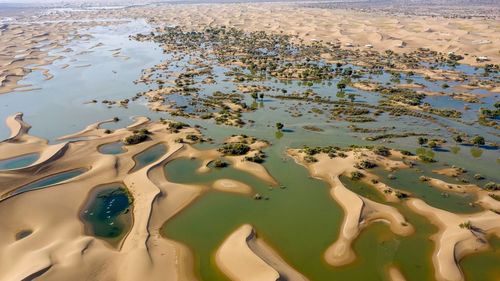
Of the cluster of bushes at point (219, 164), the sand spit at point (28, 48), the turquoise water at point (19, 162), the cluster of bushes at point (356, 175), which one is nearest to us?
the cluster of bushes at point (356, 175)

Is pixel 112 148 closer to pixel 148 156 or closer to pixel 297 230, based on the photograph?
pixel 148 156

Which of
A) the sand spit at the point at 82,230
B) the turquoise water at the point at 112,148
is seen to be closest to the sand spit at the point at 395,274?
the sand spit at the point at 82,230

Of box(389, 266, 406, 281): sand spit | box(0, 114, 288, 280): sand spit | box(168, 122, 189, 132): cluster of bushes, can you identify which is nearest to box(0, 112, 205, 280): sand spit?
box(0, 114, 288, 280): sand spit

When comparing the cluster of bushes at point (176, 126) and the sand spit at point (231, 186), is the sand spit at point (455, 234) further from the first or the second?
the cluster of bushes at point (176, 126)

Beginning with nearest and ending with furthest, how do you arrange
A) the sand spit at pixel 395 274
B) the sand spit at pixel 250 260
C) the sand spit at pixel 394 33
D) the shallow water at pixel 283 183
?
the sand spit at pixel 250 260 < the sand spit at pixel 395 274 < the shallow water at pixel 283 183 < the sand spit at pixel 394 33

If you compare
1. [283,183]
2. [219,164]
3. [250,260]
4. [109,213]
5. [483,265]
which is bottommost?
[109,213]

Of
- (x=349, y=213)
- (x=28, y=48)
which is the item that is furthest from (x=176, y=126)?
(x=28, y=48)

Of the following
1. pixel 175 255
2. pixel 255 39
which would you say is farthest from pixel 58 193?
pixel 255 39
